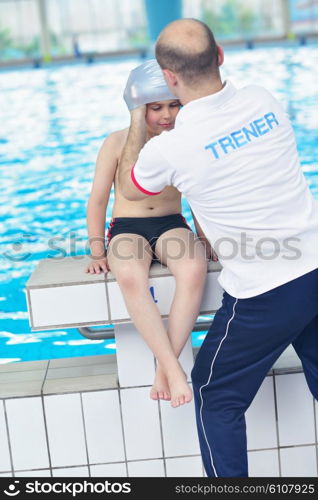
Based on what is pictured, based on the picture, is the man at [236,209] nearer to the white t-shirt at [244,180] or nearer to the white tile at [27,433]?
the white t-shirt at [244,180]

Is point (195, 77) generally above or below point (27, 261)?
above

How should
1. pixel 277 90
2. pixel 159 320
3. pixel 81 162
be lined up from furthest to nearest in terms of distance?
pixel 277 90 < pixel 81 162 < pixel 159 320

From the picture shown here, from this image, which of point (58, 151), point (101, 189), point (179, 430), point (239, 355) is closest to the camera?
point (239, 355)

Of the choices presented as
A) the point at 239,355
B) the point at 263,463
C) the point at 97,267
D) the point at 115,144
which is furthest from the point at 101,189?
the point at 263,463

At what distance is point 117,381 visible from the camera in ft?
8.31

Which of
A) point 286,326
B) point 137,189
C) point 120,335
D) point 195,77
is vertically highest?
point 195,77

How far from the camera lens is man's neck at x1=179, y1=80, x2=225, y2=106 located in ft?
6.50

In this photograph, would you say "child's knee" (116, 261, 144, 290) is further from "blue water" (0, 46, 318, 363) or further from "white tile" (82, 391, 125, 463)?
"blue water" (0, 46, 318, 363)

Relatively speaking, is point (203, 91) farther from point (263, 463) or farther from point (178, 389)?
point (263, 463)

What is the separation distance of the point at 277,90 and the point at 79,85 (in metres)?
5.99

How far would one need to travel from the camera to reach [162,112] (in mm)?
2623

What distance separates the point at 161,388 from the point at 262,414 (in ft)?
1.58

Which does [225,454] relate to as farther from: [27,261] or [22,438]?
[27,261]

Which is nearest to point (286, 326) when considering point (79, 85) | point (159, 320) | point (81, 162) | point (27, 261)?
point (159, 320)
